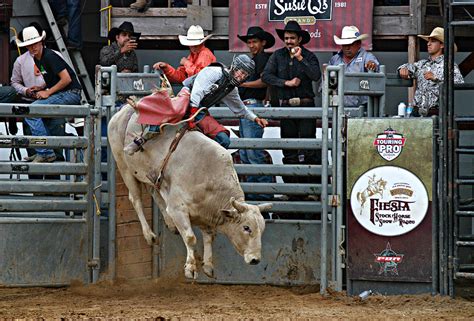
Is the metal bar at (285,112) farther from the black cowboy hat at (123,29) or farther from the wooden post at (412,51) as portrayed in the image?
the wooden post at (412,51)

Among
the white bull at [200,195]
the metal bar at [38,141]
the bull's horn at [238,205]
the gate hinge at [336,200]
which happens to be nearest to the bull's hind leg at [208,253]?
the white bull at [200,195]

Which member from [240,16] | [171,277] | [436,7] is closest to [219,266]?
[171,277]

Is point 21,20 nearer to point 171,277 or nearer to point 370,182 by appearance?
point 171,277

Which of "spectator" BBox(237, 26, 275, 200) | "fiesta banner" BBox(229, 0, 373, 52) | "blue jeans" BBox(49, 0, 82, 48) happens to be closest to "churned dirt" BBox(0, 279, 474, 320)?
"spectator" BBox(237, 26, 275, 200)

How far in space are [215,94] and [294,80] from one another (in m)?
1.39

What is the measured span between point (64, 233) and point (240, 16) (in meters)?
4.50

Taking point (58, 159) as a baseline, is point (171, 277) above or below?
below

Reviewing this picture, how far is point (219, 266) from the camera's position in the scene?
11.6m

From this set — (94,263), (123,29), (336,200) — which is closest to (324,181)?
(336,200)

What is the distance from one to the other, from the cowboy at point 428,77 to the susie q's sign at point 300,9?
2.70 m

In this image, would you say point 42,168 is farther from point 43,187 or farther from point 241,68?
point 241,68

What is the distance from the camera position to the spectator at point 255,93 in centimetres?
1179

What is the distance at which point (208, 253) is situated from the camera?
10.4 meters

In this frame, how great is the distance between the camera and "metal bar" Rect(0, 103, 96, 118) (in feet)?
36.7
